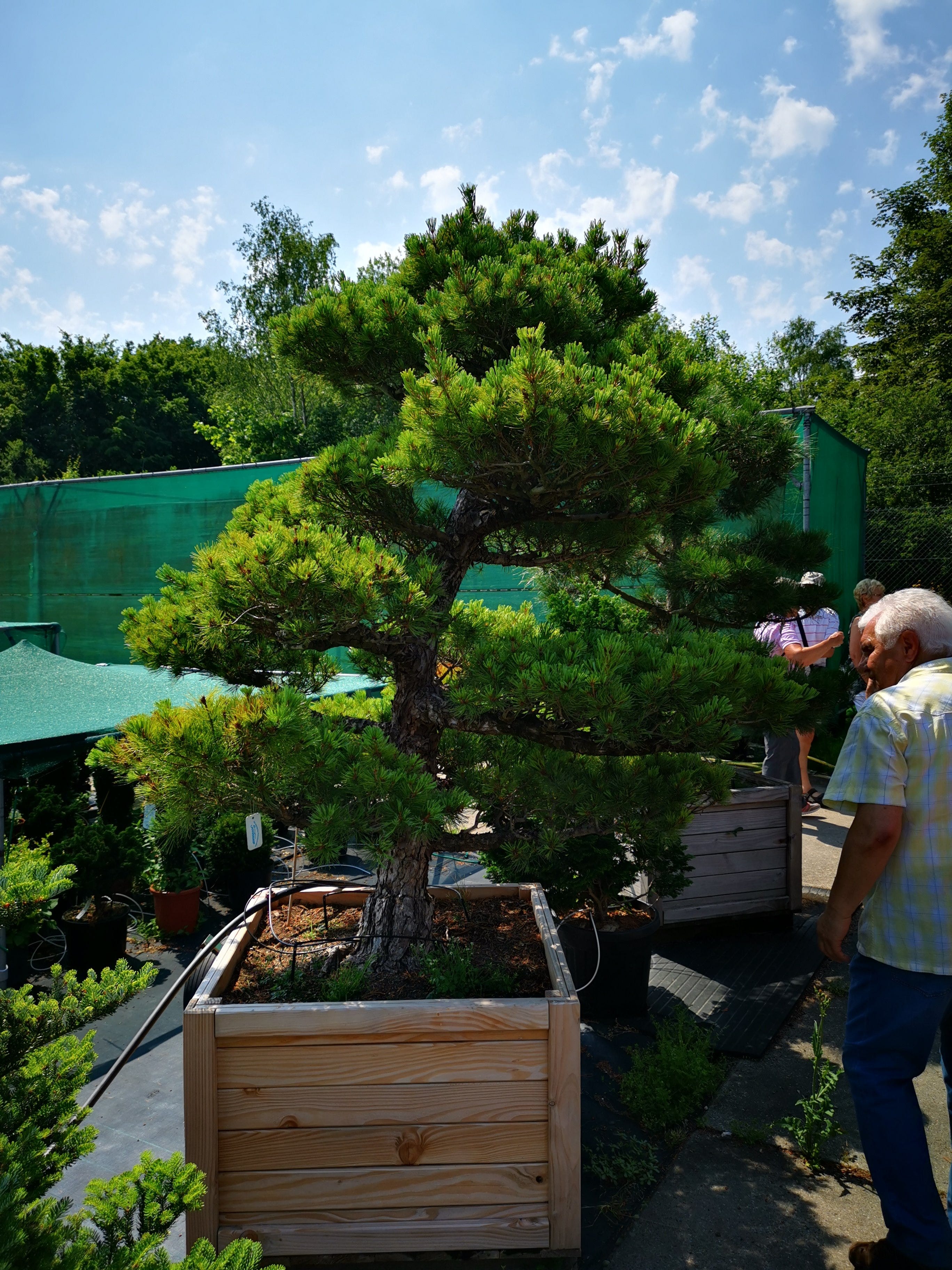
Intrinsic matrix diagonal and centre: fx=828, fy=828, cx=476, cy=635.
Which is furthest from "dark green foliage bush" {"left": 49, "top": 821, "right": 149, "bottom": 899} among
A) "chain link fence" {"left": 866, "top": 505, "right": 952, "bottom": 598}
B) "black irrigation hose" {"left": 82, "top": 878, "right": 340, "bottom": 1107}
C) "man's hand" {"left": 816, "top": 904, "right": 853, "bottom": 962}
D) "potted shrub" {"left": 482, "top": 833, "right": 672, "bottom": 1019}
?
"chain link fence" {"left": 866, "top": 505, "right": 952, "bottom": 598}

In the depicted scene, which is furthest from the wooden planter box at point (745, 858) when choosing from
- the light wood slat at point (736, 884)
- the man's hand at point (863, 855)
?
the man's hand at point (863, 855)

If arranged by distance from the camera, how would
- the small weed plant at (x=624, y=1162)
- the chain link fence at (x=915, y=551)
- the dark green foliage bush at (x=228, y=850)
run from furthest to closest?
the chain link fence at (x=915, y=551)
the dark green foliage bush at (x=228, y=850)
the small weed plant at (x=624, y=1162)

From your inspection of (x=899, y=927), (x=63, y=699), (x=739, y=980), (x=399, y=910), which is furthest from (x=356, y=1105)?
(x=63, y=699)

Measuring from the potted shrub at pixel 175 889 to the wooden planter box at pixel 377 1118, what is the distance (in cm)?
231

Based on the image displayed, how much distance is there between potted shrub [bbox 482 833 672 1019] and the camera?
2.97 meters

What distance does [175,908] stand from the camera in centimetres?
406

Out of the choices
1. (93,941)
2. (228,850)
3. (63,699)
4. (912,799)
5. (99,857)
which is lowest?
(93,941)

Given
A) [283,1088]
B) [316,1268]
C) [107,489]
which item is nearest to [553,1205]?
[316,1268]

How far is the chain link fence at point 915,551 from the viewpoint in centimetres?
945

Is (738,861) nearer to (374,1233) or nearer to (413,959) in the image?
(413,959)

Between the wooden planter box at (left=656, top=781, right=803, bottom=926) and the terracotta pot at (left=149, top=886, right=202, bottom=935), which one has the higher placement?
the wooden planter box at (left=656, top=781, right=803, bottom=926)

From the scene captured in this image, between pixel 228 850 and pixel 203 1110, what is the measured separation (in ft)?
8.65

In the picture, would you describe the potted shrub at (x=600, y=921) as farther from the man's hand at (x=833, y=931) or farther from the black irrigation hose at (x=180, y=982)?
the man's hand at (x=833, y=931)

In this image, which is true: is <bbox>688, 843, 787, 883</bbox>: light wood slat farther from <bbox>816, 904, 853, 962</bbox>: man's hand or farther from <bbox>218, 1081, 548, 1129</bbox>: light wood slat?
<bbox>218, 1081, 548, 1129</bbox>: light wood slat
